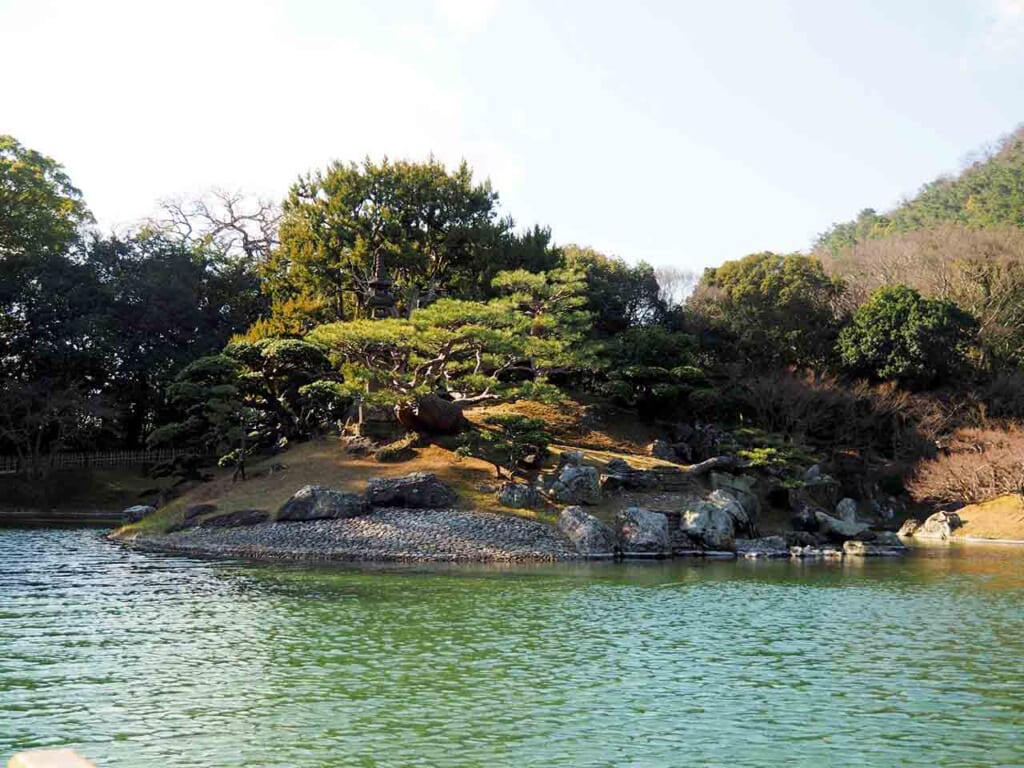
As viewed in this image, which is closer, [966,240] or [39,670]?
[39,670]

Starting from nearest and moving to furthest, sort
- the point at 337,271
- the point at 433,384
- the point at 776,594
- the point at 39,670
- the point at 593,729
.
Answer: the point at 593,729 < the point at 39,670 < the point at 776,594 < the point at 433,384 < the point at 337,271

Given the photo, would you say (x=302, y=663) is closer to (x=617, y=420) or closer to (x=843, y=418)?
(x=617, y=420)

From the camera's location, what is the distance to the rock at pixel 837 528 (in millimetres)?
38750

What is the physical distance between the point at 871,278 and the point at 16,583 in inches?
2336

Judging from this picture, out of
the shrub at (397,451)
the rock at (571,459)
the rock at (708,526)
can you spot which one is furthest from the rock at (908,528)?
the shrub at (397,451)

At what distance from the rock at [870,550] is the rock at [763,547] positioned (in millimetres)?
2321

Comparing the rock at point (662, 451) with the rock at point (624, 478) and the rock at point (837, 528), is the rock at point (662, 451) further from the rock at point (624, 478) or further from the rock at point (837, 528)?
the rock at point (837, 528)

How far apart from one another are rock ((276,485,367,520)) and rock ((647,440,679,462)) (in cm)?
1558

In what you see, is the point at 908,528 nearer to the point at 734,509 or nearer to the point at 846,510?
the point at 846,510

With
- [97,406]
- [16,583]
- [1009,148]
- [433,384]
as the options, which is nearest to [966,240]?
[433,384]

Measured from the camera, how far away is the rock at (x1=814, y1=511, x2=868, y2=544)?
38.8 m

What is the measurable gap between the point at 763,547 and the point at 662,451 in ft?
31.6

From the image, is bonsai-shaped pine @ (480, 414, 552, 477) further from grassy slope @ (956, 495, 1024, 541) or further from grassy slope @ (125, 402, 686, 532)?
grassy slope @ (956, 495, 1024, 541)

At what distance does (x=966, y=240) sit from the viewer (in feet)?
213
